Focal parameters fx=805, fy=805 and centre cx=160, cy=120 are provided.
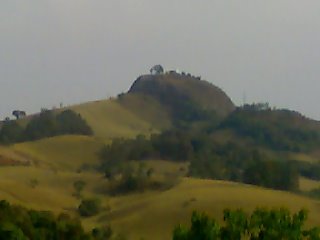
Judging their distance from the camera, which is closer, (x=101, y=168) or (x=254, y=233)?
(x=254, y=233)

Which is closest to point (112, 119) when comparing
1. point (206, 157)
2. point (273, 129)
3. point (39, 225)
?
point (273, 129)

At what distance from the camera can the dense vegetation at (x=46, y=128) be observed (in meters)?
109

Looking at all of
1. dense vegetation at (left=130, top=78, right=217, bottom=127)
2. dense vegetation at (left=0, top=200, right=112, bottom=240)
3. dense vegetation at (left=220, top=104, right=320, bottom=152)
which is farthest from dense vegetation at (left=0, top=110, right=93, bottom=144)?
dense vegetation at (left=0, top=200, right=112, bottom=240)

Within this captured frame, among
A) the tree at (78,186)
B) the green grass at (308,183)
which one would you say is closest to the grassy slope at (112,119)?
the green grass at (308,183)

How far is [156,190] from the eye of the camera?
2474 inches

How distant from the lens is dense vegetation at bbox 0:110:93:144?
109375 millimetres

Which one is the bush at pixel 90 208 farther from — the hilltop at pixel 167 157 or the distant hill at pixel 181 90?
the distant hill at pixel 181 90

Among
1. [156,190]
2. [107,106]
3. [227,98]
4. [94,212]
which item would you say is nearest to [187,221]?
[94,212]

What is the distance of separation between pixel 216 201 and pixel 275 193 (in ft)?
17.4

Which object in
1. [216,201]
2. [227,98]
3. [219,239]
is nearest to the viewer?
[219,239]

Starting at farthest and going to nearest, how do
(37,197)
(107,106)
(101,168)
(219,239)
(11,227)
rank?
(107,106), (101,168), (37,197), (11,227), (219,239)

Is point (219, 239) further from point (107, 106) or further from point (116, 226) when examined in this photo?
point (107, 106)

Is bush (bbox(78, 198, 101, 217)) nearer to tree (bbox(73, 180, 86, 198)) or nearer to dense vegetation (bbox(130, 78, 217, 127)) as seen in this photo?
tree (bbox(73, 180, 86, 198))

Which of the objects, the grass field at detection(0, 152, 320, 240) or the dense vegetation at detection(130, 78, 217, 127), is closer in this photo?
the grass field at detection(0, 152, 320, 240)
